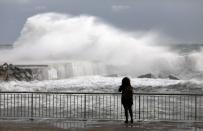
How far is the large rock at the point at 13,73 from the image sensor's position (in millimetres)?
39469

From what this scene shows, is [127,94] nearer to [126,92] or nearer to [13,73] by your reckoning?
[126,92]

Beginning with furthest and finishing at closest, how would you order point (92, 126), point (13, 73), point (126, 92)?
point (13, 73)
point (126, 92)
point (92, 126)

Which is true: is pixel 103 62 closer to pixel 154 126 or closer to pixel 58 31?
pixel 58 31

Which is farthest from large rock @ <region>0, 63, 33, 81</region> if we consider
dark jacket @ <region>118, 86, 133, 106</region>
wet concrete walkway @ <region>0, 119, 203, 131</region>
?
dark jacket @ <region>118, 86, 133, 106</region>

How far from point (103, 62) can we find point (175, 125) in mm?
50764

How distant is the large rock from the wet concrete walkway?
24.8m

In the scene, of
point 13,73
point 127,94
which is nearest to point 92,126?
point 127,94

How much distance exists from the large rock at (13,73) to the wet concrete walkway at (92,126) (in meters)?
24.8

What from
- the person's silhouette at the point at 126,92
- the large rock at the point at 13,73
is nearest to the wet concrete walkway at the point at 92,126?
the person's silhouette at the point at 126,92

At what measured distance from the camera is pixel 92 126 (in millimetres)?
14203

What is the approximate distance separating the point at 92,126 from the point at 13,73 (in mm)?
27489

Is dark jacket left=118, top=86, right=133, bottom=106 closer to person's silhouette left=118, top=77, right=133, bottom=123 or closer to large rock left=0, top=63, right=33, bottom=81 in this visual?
person's silhouette left=118, top=77, right=133, bottom=123

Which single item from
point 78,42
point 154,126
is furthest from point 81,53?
point 154,126

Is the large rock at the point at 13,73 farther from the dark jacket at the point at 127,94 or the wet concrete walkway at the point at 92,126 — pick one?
the dark jacket at the point at 127,94
